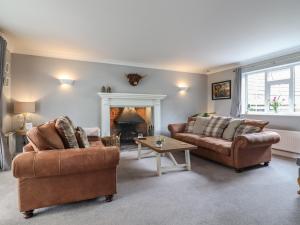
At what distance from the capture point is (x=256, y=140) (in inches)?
122

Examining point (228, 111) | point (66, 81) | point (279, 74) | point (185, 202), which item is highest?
point (279, 74)

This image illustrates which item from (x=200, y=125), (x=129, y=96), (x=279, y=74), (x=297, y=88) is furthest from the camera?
(x=129, y=96)

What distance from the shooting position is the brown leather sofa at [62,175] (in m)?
1.82

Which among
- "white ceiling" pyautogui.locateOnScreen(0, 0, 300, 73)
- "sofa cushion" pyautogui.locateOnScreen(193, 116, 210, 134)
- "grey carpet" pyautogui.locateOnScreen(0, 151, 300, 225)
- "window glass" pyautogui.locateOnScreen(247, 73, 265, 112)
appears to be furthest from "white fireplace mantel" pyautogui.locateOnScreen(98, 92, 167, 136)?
"window glass" pyautogui.locateOnScreen(247, 73, 265, 112)

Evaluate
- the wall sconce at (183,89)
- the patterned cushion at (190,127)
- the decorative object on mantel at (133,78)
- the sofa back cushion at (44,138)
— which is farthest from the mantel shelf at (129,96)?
the sofa back cushion at (44,138)

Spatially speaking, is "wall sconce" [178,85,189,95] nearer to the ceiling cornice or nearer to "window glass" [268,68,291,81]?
the ceiling cornice

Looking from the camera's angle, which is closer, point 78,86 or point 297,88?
point 297,88

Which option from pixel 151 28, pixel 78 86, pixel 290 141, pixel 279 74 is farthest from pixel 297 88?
pixel 78 86

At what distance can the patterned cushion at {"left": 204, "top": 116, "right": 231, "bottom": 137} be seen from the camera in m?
4.19

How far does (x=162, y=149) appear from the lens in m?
2.97

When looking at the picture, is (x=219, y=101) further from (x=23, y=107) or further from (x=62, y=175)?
(x=23, y=107)

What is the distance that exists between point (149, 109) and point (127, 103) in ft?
2.71

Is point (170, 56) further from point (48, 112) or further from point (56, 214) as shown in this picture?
point (56, 214)

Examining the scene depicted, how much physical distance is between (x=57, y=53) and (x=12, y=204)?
3494 mm
